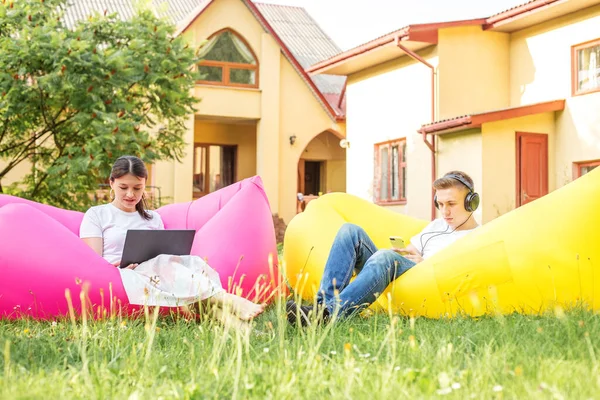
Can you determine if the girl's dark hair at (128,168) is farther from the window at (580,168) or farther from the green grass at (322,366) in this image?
the window at (580,168)

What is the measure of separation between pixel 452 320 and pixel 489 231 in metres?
0.59

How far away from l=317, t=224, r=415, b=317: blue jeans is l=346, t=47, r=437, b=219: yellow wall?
9.65m

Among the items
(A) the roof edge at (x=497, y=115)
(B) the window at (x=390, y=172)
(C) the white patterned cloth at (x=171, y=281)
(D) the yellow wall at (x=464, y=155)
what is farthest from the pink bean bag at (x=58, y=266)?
(B) the window at (x=390, y=172)

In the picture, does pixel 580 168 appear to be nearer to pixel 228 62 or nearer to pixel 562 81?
pixel 562 81

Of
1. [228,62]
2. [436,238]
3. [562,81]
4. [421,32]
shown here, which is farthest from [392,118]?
[436,238]

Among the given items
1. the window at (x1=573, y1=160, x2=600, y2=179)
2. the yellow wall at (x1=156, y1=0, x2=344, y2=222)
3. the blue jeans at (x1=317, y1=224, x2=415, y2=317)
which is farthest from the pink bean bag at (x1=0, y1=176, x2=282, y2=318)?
the yellow wall at (x1=156, y1=0, x2=344, y2=222)

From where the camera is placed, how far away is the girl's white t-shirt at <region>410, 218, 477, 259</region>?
5074 mm

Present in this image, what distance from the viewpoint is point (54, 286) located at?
4719 millimetres

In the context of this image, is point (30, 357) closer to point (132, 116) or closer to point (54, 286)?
point (54, 286)

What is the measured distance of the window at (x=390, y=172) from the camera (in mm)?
15484

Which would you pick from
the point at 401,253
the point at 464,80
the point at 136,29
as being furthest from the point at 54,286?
the point at 464,80

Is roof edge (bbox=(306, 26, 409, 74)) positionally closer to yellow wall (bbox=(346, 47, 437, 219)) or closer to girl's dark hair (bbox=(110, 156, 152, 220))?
yellow wall (bbox=(346, 47, 437, 219))

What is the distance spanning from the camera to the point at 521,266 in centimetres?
441

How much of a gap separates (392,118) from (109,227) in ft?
36.8
